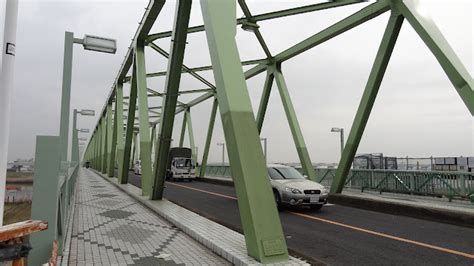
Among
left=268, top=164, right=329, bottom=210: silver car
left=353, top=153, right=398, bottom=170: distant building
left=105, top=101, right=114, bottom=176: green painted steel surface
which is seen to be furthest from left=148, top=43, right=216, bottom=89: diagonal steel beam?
left=353, top=153, right=398, bottom=170: distant building

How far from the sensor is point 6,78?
3.30 m

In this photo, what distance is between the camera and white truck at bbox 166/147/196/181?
96.6 feet

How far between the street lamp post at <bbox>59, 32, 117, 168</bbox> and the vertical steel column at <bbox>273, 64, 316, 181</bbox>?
40.4 ft

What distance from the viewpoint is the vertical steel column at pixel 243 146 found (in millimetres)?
5516

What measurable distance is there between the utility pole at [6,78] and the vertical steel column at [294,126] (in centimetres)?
1669

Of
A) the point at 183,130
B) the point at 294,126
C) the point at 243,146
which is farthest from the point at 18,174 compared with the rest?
the point at 183,130

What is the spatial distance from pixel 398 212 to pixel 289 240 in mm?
5829

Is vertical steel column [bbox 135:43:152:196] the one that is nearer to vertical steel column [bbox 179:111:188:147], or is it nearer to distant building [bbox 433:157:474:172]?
distant building [bbox 433:157:474:172]

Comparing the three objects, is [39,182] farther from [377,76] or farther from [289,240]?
[377,76]

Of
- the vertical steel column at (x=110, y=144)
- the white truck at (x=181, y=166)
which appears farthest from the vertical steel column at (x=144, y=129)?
the white truck at (x=181, y=166)

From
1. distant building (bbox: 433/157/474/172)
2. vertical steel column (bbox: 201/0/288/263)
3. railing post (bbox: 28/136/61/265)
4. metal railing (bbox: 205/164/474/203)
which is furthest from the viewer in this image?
distant building (bbox: 433/157/474/172)

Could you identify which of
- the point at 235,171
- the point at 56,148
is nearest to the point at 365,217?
the point at 235,171

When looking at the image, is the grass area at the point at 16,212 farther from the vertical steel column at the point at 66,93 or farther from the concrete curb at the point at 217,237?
the concrete curb at the point at 217,237

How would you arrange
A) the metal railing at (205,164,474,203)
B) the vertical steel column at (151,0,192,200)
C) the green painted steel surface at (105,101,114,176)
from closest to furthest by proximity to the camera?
the vertical steel column at (151,0,192,200) → the metal railing at (205,164,474,203) → the green painted steel surface at (105,101,114,176)
